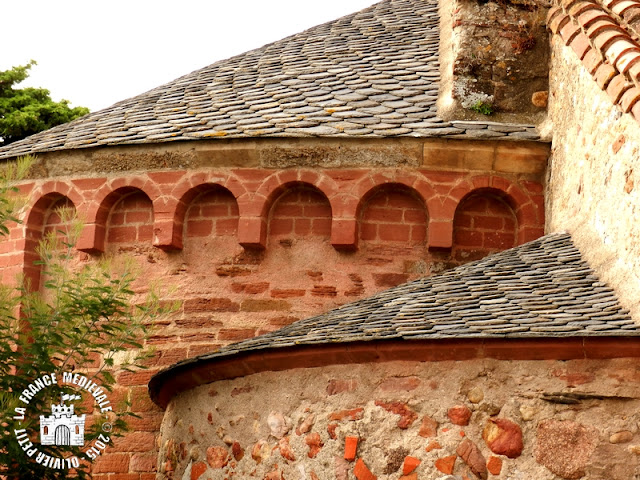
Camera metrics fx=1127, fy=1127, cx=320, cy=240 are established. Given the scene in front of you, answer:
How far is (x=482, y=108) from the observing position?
961 centimetres

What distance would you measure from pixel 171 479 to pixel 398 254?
2.65 metres

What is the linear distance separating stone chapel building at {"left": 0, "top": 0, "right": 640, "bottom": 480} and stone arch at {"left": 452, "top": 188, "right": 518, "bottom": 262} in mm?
18

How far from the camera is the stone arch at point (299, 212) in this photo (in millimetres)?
9117

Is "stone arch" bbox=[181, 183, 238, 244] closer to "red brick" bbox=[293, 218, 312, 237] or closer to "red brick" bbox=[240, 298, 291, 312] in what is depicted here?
"red brick" bbox=[293, 218, 312, 237]

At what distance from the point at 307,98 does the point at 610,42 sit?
3297 millimetres

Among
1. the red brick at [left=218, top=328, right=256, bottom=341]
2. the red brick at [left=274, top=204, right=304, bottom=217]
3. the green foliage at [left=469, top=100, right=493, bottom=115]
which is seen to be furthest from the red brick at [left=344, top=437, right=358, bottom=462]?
the green foliage at [left=469, top=100, right=493, bottom=115]

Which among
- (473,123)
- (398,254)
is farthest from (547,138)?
(398,254)

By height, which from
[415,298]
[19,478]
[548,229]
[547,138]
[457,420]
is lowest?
[19,478]

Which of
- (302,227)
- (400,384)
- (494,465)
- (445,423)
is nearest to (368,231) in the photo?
(302,227)

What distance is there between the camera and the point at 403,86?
10.1 meters

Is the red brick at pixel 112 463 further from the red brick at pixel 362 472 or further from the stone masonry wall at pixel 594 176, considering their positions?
the stone masonry wall at pixel 594 176

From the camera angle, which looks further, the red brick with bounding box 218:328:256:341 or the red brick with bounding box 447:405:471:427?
the red brick with bounding box 218:328:256:341

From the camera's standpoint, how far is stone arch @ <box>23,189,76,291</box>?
31.5 feet

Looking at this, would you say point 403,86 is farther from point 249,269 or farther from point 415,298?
point 415,298
